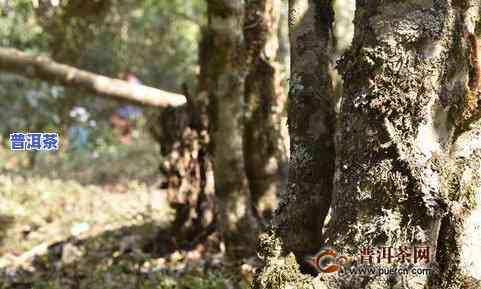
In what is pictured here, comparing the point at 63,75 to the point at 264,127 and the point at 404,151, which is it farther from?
the point at 404,151

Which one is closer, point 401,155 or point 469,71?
point 401,155

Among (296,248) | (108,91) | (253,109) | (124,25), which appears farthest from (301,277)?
(124,25)

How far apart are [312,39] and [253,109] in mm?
2923

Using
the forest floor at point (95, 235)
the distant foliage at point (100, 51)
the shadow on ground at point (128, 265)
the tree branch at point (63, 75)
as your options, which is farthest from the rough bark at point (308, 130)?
the distant foliage at point (100, 51)

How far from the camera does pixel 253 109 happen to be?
6.82 meters

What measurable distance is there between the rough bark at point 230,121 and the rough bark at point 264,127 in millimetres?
407

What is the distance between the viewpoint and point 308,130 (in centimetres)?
388

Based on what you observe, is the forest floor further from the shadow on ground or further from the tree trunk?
the tree trunk

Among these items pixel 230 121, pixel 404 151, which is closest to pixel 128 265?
pixel 230 121

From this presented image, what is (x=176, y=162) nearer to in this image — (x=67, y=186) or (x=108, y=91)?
(x=108, y=91)

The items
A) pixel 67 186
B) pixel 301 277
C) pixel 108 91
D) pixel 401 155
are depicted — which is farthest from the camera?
pixel 67 186

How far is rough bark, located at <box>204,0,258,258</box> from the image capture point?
6051 mm

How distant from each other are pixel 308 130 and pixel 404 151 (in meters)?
0.69

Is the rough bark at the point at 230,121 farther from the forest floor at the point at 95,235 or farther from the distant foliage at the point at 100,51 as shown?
the distant foliage at the point at 100,51
